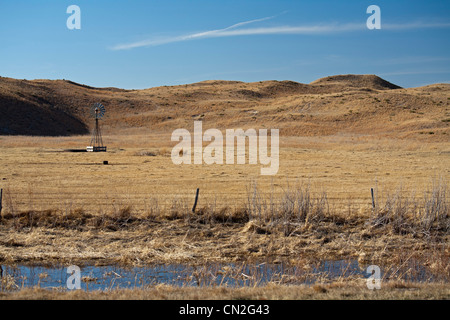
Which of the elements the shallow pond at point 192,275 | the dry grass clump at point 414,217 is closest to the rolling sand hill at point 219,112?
the dry grass clump at point 414,217

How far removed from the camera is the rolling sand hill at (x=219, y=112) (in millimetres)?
→ 76625

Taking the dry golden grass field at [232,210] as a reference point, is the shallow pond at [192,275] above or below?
below

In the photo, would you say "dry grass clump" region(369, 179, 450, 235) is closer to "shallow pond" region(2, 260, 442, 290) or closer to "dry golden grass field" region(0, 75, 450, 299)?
"dry golden grass field" region(0, 75, 450, 299)

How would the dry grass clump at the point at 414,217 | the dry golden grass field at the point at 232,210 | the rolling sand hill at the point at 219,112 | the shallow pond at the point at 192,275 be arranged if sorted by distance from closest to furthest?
the shallow pond at the point at 192,275 < the dry golden grass field at the point at 232,210 < the dry grass clump at the point at 414,217 < the rolling sand hill at the point at 219,112

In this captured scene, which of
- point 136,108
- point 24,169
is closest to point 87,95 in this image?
point 136,108

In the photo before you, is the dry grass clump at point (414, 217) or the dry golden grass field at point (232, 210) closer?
the dry golden grass field at point (232, 210)

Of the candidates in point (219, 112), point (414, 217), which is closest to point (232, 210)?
point (414, 217)

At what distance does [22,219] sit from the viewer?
14.8m

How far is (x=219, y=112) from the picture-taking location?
320 ft

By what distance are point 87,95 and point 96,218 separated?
10368 cm

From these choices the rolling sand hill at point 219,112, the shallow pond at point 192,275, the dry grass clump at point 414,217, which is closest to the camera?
the shallow pond at point 192,275

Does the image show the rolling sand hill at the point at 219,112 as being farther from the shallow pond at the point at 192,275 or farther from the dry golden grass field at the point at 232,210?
the shallow pond at the point at 192,275

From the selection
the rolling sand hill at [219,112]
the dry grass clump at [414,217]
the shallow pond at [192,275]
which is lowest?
the shallow pond at [192,275]
